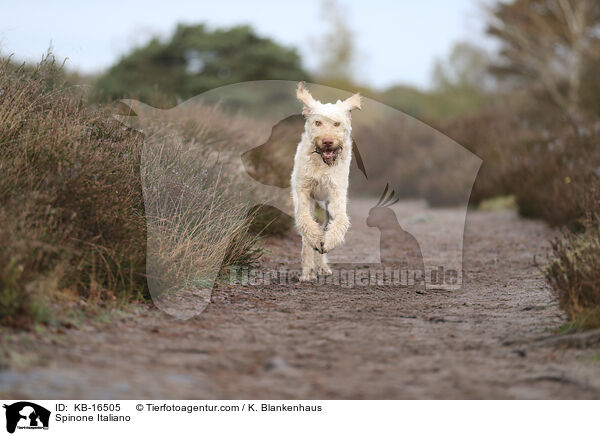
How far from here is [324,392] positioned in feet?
10.4

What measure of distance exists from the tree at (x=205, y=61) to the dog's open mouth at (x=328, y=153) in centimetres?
2193

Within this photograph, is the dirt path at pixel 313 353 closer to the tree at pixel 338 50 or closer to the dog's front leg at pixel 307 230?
the dog's front leg at pixel 307 230

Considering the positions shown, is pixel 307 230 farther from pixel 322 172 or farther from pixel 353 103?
pixel 353 103

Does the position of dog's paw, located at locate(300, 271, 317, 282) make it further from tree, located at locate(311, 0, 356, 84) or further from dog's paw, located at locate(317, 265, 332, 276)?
tree, located at locate(311, 0, 356, 84)

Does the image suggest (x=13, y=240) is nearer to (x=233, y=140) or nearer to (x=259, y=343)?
(x=259, y=343)

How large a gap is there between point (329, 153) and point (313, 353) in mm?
2493

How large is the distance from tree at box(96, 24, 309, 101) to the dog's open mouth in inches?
863

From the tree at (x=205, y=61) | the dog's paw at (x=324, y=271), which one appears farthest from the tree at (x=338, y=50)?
the dog's paw at (x=324, y=271)

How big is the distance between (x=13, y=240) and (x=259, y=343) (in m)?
1.64

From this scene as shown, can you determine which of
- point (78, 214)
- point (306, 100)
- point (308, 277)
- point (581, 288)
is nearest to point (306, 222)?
point (308, 277)

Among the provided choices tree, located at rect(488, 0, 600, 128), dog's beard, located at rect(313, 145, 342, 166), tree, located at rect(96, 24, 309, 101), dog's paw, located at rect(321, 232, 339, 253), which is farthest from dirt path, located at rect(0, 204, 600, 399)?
tree, located at rect(96, 24, 309, 101)

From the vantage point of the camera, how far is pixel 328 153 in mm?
5809
